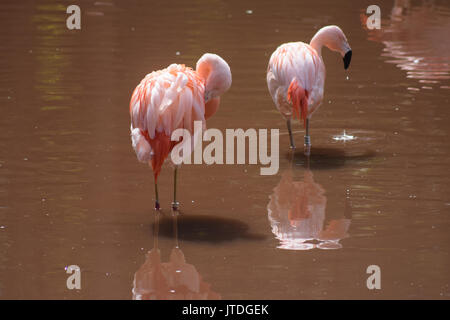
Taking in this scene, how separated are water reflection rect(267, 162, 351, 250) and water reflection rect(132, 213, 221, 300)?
25.7 inches

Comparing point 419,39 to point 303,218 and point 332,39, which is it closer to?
point 332,39

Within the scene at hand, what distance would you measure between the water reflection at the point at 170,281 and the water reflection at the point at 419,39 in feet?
15.7

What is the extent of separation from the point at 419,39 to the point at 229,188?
6.27 meters

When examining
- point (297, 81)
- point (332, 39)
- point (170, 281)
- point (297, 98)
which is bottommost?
point (170, 281)

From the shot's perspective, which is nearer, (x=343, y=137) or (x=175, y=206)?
(x=175, y=206)

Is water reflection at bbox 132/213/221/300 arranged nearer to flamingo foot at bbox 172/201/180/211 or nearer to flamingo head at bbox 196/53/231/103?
flamingo foot at bbox 172/201/180/211

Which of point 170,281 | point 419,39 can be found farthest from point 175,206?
point 419,39

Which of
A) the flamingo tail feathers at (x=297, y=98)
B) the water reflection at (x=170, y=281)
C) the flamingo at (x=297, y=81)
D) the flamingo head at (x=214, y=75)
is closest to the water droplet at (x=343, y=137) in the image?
the flamingo at (x=297, y=81)

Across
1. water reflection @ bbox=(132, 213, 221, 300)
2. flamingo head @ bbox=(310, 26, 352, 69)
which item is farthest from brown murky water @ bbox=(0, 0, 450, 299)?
flamingo head @ bbox=(310, 26, 352, 69)

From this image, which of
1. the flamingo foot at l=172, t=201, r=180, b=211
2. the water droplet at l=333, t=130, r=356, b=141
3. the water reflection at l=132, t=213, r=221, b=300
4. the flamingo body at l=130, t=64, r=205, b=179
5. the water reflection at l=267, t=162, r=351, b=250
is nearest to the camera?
the water reflection at l=132, t=213, r=221, b=300

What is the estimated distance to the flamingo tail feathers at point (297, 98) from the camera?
22.5 feet

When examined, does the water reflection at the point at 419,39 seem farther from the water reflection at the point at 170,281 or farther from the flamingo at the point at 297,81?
the water reflection at the point at 170,281

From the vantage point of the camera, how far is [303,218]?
5.69 m

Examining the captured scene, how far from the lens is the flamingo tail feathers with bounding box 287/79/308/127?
A: 270 inches
